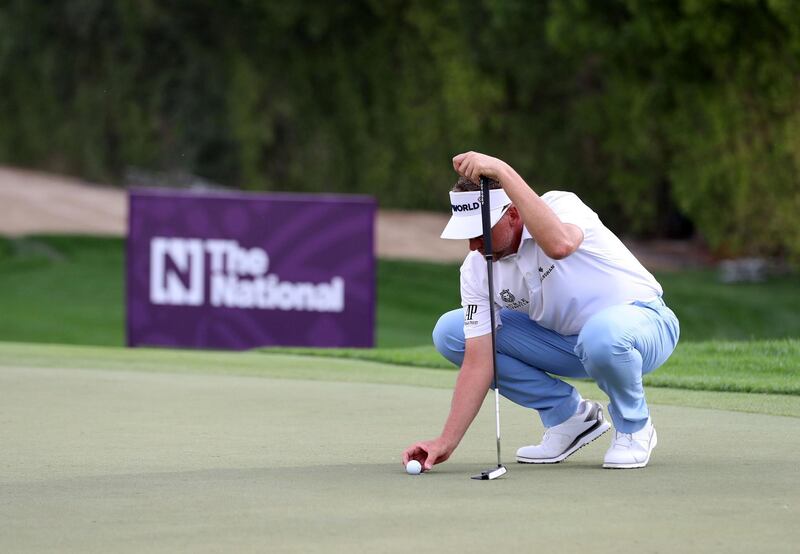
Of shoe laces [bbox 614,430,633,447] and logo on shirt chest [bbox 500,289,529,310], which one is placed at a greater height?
logo on shirt chest [bbox 500,289,529,310]

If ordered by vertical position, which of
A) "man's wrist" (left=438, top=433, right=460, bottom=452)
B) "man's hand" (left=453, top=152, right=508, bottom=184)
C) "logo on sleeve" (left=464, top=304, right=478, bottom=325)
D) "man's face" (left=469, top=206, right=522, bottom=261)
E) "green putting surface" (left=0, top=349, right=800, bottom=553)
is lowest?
"green putting surface" (left=0, top=349, right=800, bottom=553)

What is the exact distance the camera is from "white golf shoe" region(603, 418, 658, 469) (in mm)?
5445

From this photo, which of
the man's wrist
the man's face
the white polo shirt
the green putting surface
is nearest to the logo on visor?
the man's face

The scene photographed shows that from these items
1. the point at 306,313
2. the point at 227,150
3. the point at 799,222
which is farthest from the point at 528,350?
the point at 227,150

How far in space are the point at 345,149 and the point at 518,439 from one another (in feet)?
73.2

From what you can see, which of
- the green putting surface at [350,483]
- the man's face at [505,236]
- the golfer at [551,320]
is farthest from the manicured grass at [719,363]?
the man's face at [505,236]

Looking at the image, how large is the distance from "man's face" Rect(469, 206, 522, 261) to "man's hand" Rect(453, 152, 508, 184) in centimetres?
19

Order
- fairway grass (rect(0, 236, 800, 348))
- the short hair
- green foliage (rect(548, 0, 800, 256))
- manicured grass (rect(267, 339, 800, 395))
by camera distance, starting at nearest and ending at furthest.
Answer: the short hair, manicured grass (rect(267, 339, 800, 395)), fairway grass (rect(0, 236, 800, 348)), green foliage (rect(548, 0, 800, 256))

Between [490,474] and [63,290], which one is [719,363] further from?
[63,290]

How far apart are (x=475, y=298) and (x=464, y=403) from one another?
377mm

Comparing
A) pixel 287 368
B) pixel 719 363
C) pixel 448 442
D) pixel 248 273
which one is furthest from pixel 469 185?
pixel 248 273

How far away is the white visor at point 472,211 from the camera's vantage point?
534 centimetres

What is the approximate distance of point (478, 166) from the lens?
17.1 feet

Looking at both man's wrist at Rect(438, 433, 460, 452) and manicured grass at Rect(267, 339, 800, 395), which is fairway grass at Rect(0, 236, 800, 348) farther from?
man's wrist at Rect(438, 433, 460, 452)
